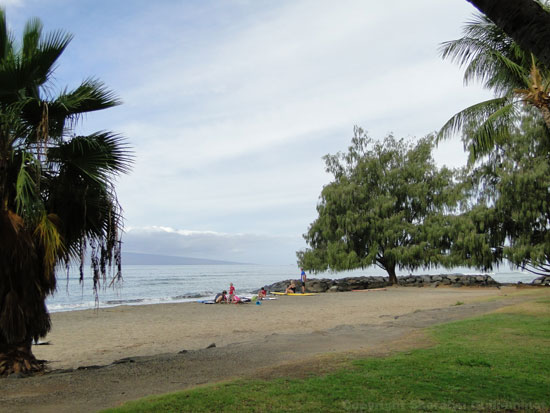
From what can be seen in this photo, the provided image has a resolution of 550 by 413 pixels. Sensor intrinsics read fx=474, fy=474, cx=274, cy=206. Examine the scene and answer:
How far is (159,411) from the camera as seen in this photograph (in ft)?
16.3

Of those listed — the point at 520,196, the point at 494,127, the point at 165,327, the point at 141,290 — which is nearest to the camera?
the point at 494,127

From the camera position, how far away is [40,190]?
8.45 m

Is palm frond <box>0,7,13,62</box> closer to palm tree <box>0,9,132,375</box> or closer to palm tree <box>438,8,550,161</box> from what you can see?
palm tree <box>0,9,132,375</box>

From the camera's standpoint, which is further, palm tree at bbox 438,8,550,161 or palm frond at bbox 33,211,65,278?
palm tree at bbox 438,8,550,161

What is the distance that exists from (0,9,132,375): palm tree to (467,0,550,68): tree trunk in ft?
21.3

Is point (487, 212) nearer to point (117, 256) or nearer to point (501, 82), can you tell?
point (501, 82)

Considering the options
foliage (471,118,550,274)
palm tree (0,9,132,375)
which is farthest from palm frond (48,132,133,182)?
foliage (471,118,550,274)

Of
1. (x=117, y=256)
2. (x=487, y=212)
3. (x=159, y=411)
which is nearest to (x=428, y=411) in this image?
(x=159, y=411)

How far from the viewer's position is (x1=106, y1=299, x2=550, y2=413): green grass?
5.11 metres

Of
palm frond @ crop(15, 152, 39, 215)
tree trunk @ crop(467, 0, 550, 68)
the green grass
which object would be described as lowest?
the green grass

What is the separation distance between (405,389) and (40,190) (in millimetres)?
6838

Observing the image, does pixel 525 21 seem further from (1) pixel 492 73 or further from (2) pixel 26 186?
(1) pixel 492 73

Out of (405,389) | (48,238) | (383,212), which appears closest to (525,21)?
(405,389)

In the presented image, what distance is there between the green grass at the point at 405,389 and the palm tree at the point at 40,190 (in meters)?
3.83
